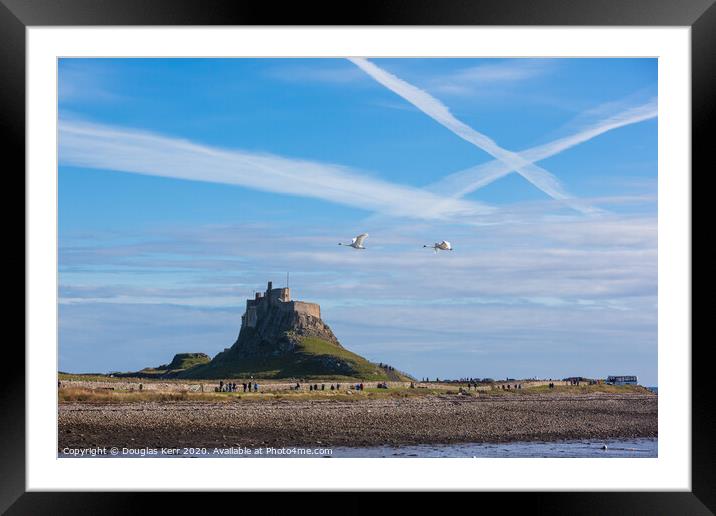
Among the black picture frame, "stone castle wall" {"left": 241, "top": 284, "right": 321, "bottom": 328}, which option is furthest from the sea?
"stone castle wall" {"left": 241, "top": 284, "right": 321, "bottom": 328}

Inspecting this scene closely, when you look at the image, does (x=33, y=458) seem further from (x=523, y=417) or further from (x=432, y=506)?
(x=523, y=417)

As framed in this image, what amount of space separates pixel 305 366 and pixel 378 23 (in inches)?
1575

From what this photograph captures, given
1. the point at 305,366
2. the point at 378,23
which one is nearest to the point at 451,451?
the point at 378,23

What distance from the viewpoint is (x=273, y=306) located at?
4775 cm

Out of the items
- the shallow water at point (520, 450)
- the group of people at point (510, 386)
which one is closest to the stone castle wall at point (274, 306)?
the group of people at point (510, 386)

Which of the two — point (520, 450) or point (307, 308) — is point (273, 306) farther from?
point (520, 450)

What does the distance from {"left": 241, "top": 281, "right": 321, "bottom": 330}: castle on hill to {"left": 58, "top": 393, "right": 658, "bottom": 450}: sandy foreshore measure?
23.5 metres

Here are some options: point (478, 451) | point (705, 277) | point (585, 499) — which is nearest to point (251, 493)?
point (585, 499)

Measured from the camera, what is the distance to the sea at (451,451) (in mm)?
12469

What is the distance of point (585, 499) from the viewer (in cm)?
512

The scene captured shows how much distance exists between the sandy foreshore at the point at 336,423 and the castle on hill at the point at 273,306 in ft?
77.2

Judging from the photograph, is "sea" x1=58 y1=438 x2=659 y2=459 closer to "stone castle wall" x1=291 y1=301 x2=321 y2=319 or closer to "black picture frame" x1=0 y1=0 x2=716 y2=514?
"black picture frame" x1=0 y1=0 x2=716 y2=514

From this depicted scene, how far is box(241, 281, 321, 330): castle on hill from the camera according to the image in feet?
156

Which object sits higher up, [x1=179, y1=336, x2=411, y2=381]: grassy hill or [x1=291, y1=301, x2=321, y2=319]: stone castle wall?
[x1=291, y1=301, x2=321, y2=319]: stone castle wall
